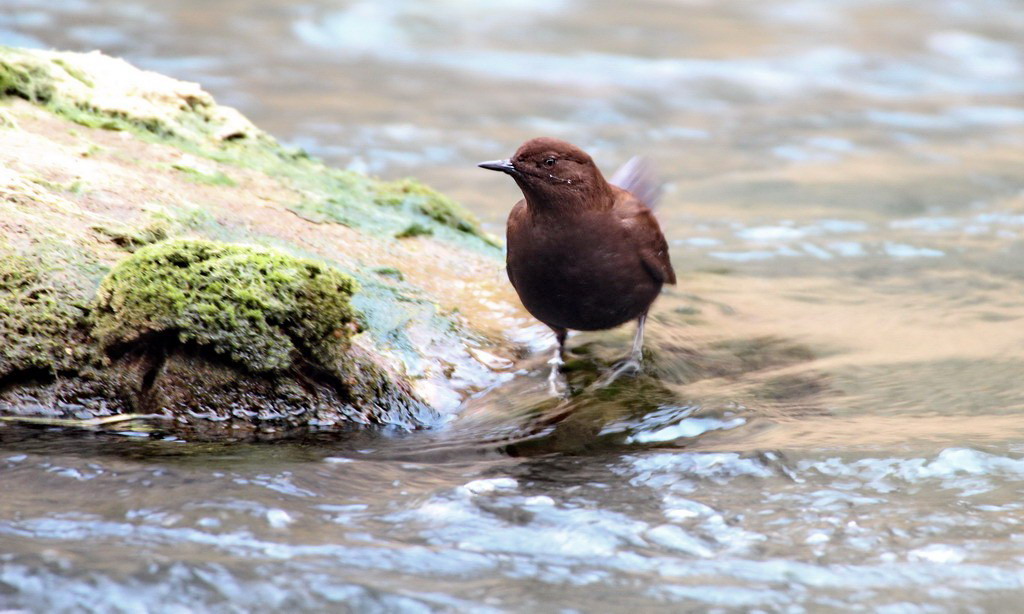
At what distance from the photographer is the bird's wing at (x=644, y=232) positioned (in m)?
5.18

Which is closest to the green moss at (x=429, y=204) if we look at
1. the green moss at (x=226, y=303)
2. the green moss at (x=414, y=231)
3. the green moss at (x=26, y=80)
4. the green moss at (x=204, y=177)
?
the green moss at (x=414, y=231)

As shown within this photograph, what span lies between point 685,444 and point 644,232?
122cm

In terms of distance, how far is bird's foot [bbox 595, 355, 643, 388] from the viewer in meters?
5.20

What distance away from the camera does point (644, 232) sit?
17.2 ft

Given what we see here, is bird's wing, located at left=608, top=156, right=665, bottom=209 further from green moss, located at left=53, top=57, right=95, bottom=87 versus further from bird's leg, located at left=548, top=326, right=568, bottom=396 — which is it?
green moss, located at left=53, top=57, right=95, bottom=87

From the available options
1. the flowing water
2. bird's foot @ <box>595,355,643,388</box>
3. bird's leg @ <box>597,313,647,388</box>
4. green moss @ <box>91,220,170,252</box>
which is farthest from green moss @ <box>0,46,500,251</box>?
bird's foot @ <box>595,355,643,388</box>

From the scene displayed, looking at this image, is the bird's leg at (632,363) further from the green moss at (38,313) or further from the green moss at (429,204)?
the green moss at (38,313)

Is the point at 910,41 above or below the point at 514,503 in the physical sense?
above

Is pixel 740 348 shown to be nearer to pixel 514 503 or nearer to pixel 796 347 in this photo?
pixel 796 347

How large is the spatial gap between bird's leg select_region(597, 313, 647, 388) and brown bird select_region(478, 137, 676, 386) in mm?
259

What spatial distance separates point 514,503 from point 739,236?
16.9 ft

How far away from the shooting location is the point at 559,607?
10.1 ft

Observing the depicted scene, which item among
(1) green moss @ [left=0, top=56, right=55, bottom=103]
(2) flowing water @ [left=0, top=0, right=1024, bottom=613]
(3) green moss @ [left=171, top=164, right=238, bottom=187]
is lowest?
(2) flowing water @ [left=0, top=0, right=1024, bottom=613]

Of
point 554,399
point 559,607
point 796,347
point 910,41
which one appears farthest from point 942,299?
point 910,41
